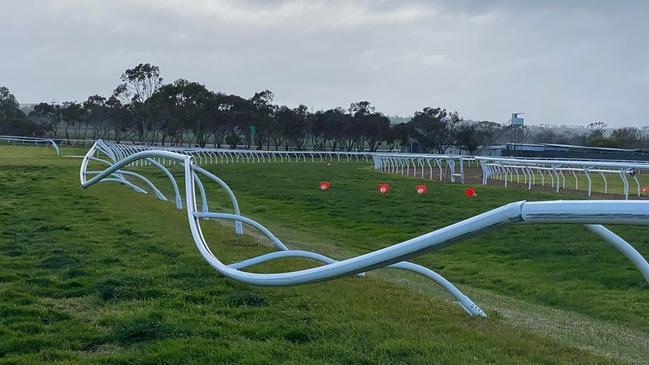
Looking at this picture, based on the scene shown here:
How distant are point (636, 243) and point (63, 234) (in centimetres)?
656

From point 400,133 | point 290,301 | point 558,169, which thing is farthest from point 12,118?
point 290,301

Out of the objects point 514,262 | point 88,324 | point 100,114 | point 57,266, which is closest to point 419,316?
point 88,324

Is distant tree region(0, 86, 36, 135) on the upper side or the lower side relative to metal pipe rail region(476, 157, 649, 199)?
Answer: upper

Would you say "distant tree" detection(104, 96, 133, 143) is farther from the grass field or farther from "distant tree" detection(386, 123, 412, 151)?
the grass field

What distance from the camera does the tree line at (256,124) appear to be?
54.5 metres

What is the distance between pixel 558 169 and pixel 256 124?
37517 millimetres

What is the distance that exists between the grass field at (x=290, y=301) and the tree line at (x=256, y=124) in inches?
1737

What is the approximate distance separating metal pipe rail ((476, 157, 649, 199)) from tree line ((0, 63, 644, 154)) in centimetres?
2925

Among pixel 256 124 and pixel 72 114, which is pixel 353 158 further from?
pixel 72 114

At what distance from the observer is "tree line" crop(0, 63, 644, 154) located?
54500 mm

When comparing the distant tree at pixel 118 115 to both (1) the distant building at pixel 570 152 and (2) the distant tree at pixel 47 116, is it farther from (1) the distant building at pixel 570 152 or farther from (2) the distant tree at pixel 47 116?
(1) the distant building at pixel 570 152

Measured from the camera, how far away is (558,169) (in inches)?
745

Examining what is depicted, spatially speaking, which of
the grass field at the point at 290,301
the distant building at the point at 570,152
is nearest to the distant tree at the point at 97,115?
the distant building at the point at 570,152

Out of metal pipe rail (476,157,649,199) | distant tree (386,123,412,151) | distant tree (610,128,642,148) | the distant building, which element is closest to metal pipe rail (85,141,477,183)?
metal pipe rail (476,157,649,199)
